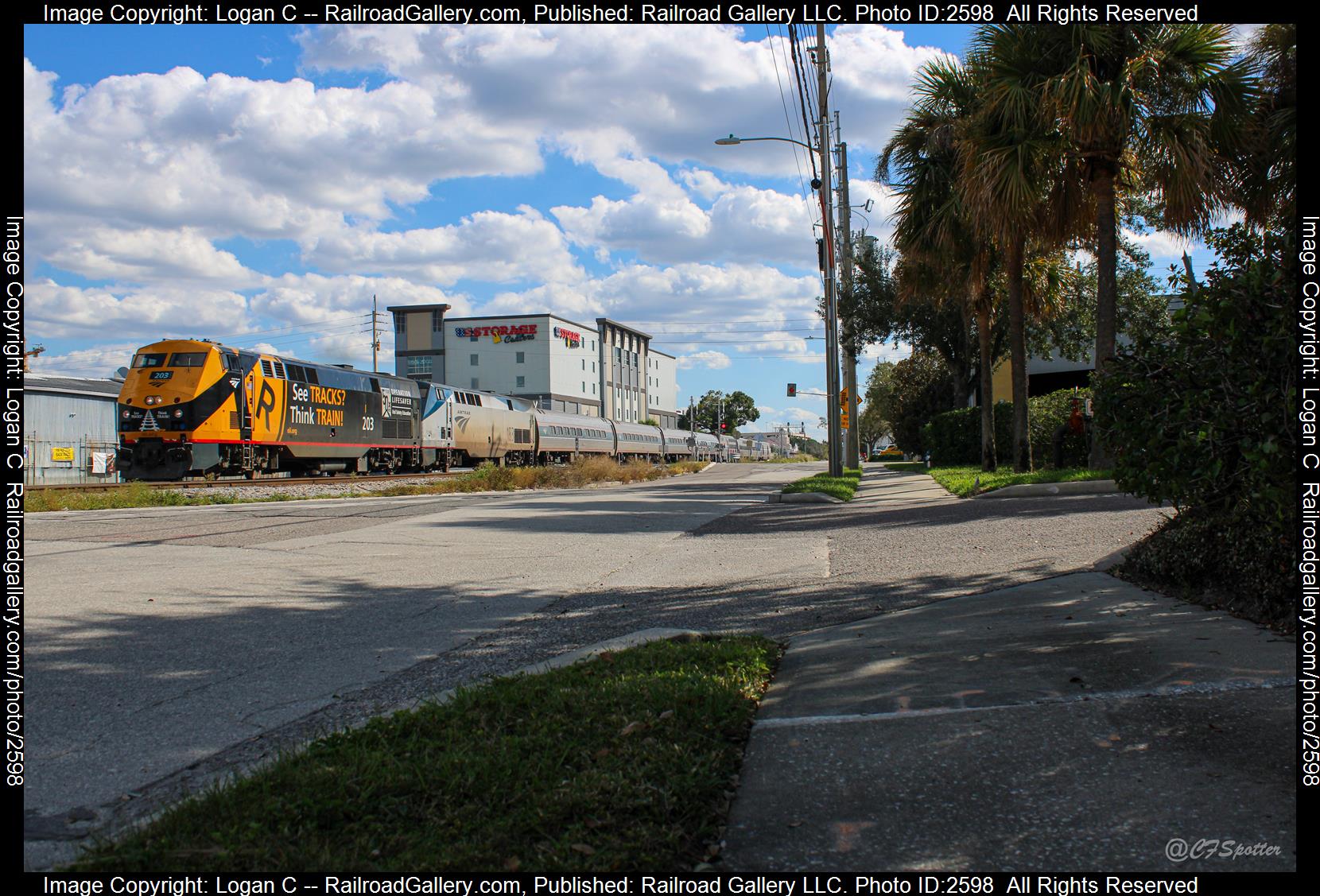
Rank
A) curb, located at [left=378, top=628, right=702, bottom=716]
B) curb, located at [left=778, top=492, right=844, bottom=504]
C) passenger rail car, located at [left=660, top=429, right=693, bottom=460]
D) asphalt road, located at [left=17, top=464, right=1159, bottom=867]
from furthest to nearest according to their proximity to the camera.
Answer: passenger rail car, located at [left=660, top=429, right=693, bottom=460] → curb, located at [left=778, top=492, right=844, bottom=504] → curb, located at [left=378, top=628, right=702, bottom=716] → asphalt road, located at [left=17, top=464, right=1159, bottom=867]

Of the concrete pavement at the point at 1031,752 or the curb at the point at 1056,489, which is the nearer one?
the concrete pavement at the point at 1031,752

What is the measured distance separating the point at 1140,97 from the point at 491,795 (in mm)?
15167

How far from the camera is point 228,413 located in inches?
964

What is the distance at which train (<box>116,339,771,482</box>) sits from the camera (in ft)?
78.3

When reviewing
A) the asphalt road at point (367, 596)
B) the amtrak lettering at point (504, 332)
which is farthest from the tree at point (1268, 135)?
the amtrak lettering at point (504, 332)

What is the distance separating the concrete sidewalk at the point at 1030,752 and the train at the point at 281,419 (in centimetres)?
2258

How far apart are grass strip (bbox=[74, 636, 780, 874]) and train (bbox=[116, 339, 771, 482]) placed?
22.6 metres

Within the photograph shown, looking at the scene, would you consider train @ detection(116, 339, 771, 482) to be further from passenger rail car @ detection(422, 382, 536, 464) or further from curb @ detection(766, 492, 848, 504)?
curb @ detection(766, 492, 848, 504)

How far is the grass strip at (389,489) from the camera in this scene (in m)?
17.6

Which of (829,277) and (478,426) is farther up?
(829,277)

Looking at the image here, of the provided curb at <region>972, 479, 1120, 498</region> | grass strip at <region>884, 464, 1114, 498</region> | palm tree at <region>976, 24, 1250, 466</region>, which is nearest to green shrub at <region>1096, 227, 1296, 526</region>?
palm tree at <region>976, 24, 1250, 466</region>

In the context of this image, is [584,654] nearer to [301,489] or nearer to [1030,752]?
[1030,752]

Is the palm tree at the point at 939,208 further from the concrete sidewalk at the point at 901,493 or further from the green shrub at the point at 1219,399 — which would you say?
the green shrub at the point at 1219,399

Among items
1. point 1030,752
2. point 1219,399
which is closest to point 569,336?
point 1219,399
